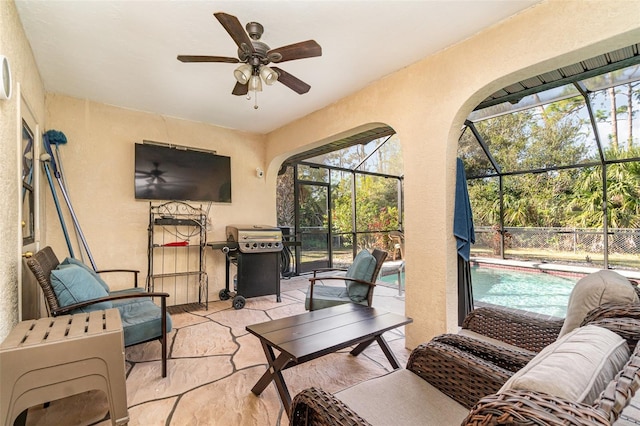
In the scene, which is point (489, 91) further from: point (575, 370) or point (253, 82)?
point (575, 370)

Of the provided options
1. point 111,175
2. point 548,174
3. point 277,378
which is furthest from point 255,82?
point 548,174

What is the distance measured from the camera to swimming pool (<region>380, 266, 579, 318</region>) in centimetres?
475

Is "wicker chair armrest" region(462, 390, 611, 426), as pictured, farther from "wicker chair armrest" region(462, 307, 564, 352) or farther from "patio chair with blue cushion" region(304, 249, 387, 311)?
"patio chair with blue cushion" region(304, 249, 387, 311)

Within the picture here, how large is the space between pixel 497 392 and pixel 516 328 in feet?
4.77

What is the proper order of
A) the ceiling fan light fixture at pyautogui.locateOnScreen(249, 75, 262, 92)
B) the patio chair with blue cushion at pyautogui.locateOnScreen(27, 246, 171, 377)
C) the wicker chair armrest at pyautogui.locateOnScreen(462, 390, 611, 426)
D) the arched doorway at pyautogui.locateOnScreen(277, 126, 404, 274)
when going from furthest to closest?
the arched doorway at pyautogui.locateOnScreen(277, 126, 404, 274), the ceiling fan light fixture at pyautogui.locateOnScreen(249, 75, 262, 92), the patio chair with blue cushion at pyautogui.locateOnScreen(27, 246, 171, 377), the wicker chair armrest at pyautogui.locateOnScreen(462, 390, 611, 426)

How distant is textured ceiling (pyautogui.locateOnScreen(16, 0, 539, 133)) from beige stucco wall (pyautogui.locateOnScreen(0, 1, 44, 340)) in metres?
0.30

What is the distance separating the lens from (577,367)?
26.9 inches


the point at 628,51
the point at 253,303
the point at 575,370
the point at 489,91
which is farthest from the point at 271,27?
the point at 253,303

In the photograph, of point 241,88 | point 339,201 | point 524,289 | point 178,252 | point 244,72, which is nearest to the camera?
point 244,72

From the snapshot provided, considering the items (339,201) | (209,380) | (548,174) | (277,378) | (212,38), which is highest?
(212,38)

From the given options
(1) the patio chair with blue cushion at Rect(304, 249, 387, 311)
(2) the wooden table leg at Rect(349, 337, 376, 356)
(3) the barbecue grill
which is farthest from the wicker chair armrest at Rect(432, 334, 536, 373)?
(3) the barbecue grill

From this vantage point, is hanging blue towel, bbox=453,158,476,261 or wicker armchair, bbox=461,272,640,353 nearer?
wicker armchair, bbox=461,272,640,353

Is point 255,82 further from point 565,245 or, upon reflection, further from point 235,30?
point 565,245

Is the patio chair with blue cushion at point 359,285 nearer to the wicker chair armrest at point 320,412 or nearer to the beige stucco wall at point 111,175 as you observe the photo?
the wicker chair armrest at point 320,412
